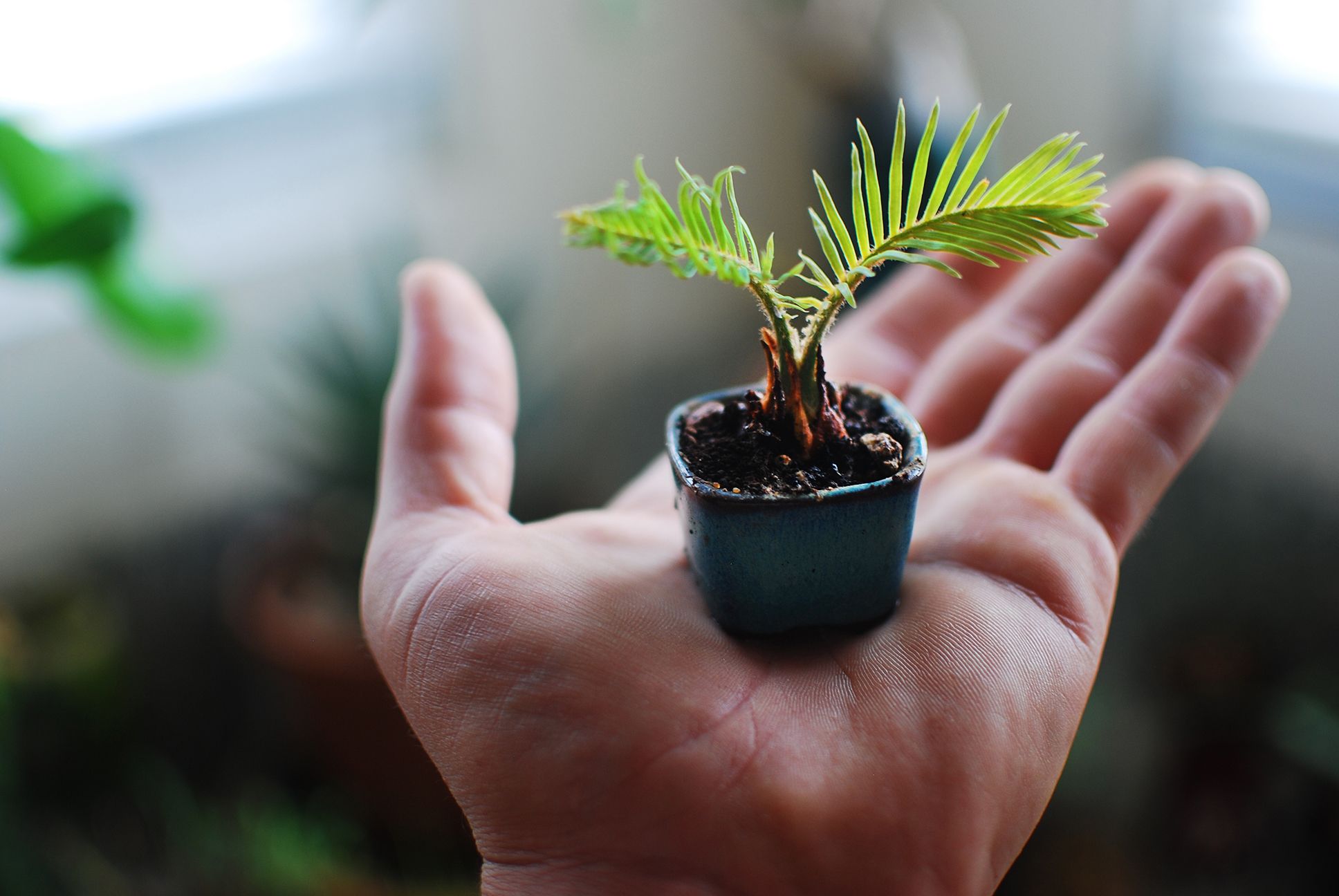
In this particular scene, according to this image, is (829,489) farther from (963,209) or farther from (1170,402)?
(1170,402)

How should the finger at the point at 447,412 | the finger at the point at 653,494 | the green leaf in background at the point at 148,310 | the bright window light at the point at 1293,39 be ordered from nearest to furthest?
the finger at the point at 447,412
the finger at the point at 653,494
the green leaf in background at the point at 148,310
the bright window light at the point at 1293,39

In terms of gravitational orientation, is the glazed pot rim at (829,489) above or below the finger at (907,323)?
above

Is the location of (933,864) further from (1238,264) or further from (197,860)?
(197,860)

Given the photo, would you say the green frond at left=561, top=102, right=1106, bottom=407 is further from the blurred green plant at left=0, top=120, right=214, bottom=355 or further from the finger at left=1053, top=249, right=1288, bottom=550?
the blurred green plant at left=0, top=120, right=214, bottom=355

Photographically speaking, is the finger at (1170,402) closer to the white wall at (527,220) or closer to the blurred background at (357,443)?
the blurred background at (357,443)

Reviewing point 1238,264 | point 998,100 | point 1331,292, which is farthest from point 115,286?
point 1331,292

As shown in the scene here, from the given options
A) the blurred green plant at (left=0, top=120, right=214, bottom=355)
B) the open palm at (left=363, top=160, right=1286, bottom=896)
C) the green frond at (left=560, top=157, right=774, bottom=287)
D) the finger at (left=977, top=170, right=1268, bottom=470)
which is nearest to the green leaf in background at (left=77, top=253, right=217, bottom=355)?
the blurred green plant at (left=0, top=120, right=214, bottom=355)

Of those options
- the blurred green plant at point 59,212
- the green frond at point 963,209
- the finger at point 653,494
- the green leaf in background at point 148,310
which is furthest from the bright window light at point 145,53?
the green frond at point 963,209
